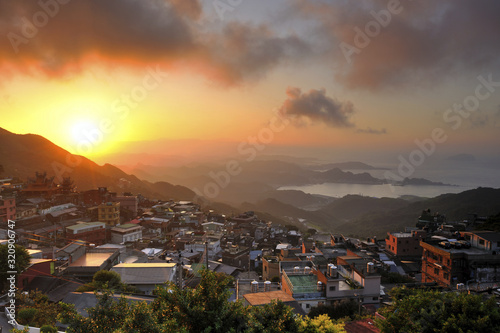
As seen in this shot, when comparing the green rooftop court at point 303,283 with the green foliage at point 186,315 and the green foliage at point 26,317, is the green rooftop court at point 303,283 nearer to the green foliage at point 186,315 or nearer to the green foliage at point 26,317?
the green foliage at point 186,315

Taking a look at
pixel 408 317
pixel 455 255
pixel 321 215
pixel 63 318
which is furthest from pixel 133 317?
pixel 321 215

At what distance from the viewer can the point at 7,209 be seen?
80.5 feet

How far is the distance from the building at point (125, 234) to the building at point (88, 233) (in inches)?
29.7

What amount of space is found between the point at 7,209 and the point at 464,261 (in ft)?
94.0

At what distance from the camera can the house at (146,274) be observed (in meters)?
14.6

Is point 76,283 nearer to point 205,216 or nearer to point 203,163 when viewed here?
point 205,216

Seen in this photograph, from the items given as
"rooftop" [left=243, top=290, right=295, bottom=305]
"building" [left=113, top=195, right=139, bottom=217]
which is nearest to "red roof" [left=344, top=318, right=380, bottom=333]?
"rooftop" [left=243, top=290, right=295, bottom=305]

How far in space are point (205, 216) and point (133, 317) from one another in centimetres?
3195

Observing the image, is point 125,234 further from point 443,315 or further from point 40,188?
point 443,315

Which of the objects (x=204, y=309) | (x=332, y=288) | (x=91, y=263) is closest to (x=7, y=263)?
(x=91, y=263)

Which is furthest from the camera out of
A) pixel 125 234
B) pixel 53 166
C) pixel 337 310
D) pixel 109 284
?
pixel 53 166

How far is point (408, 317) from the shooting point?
7277 mm

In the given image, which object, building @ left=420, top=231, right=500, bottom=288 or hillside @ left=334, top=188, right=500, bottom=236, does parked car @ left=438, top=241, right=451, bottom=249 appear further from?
hillside @ left=334, top=188, right=500, bottom=236

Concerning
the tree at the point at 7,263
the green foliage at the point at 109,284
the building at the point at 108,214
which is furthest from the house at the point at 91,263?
the building at the point at 108,214
